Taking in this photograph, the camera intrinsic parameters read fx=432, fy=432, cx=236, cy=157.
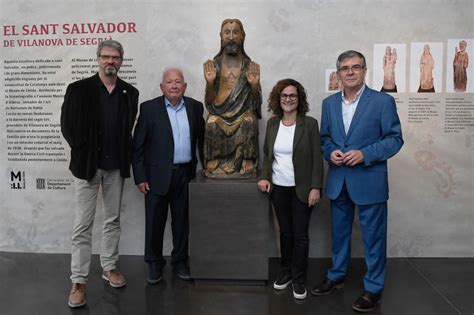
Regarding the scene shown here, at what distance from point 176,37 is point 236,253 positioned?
2.05 metres

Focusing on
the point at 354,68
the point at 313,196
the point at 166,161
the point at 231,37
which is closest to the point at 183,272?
the point at 166,161

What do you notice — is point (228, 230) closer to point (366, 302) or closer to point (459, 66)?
point (366, 302)

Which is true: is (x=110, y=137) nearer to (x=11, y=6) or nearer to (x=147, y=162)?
(x=147, y=162)

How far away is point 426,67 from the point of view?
3926 mm

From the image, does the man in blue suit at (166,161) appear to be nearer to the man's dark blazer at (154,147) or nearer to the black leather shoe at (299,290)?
the man's dark blazer at (154,147)

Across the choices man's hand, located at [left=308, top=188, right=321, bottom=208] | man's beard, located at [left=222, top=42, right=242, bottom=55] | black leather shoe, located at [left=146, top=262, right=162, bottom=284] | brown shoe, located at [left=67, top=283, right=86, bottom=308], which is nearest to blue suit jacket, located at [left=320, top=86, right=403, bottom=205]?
man's hand, located at [left=308, top=188, right=321, bottom=208]

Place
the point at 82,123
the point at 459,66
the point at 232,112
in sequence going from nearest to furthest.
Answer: the point at 82,123 → the point at 232,112 → the point at 459,66

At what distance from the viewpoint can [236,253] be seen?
334 cm

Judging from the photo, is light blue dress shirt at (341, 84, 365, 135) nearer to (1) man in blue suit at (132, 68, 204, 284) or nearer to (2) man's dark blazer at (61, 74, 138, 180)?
(1) man in blue suit at (132, 68, 204, 284)

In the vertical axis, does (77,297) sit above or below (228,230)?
below

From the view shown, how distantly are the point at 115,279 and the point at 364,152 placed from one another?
2.11m

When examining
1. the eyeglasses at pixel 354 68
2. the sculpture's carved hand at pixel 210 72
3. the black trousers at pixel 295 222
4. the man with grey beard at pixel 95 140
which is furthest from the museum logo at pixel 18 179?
the eyeglasses at pixel 354 68

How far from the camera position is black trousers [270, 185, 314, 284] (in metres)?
3.12

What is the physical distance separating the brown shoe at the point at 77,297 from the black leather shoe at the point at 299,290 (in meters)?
1.50
